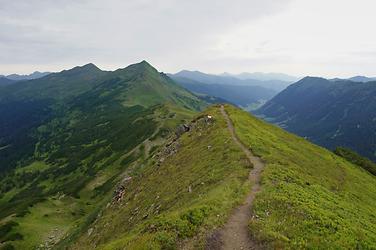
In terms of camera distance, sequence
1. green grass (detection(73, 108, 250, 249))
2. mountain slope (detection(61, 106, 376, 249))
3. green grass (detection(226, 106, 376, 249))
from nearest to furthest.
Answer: green grass (detection(226, 106, 376, 249)) → mountain slope (detection(61, 106, 376, 249)) → green grass (detection(73, 108, 250, 249))

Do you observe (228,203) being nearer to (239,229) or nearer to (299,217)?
(239,229)

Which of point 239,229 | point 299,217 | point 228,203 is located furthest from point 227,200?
point 299,217

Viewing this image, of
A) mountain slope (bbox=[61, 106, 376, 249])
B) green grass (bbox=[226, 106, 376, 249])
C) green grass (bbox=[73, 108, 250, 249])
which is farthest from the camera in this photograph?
green grass (bbox=[73, 108, 250, 249])

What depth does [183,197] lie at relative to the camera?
48594mm

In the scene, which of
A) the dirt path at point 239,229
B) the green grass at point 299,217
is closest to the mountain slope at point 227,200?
the green grass at point 299,217

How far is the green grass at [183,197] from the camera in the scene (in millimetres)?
33094

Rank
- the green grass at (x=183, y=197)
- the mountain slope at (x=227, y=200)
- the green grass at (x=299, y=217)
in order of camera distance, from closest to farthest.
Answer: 1. the green grass at (x=299, y=217)
2. the mountain slope at (x=227, y=200)
3. the green grass at (x=183, y=197)

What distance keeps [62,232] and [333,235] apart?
92538mm

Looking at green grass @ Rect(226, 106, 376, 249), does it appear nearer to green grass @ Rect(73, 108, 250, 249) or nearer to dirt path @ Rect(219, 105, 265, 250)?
dirt path @ Rect(219, 105, 265, 250)

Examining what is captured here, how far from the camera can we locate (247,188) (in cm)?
A: 4203

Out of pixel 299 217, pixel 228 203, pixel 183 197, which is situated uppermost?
pixel 228 203

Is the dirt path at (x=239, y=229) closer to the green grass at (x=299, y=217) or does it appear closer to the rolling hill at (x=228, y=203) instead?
the rolling hill at (x=228, y=203)

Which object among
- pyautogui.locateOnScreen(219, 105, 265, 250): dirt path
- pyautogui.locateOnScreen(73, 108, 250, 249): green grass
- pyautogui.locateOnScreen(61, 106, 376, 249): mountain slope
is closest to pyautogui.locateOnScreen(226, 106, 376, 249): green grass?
pyautogui.locateOnScreen(61, 106, 376, 249): mountain slope

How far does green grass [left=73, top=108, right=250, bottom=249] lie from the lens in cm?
3309
